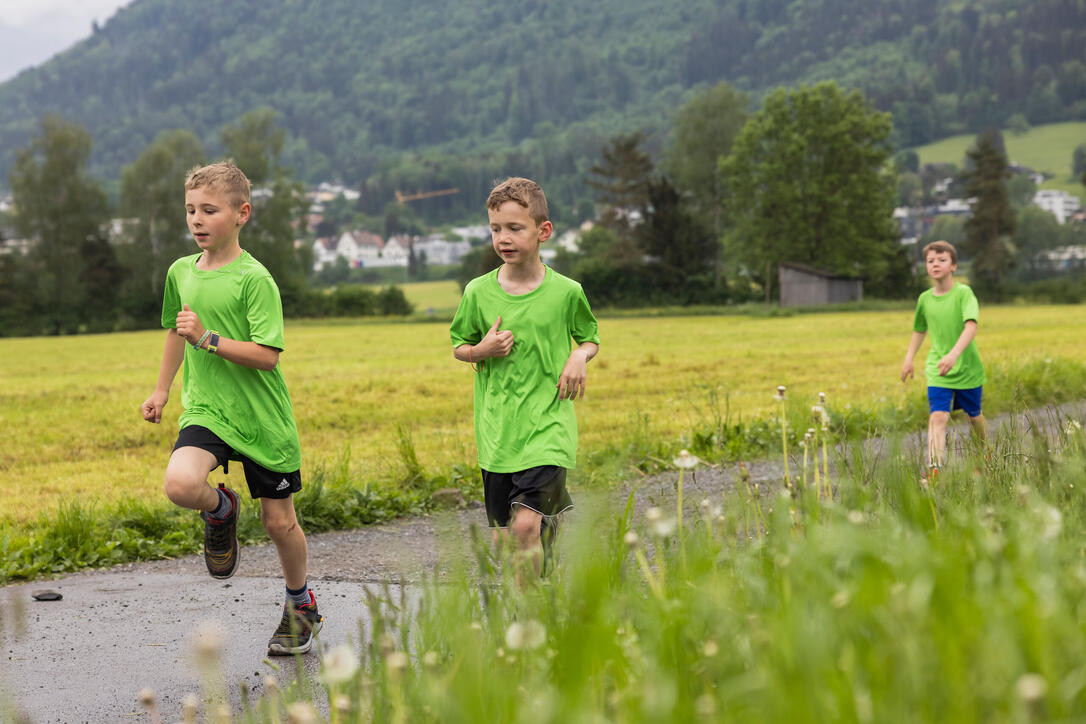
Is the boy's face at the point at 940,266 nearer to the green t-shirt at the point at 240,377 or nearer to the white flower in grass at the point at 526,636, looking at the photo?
the green t-shirt at the point at 240,377

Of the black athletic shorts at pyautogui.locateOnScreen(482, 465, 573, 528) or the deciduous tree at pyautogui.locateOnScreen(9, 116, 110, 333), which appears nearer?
the black athletic shorts at pyautogui.locateOnScreen(482, 465, 573, 528)

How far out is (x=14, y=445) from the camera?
15.4 meters

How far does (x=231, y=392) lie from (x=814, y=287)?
71.7 m

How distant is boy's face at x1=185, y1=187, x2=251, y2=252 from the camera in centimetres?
502

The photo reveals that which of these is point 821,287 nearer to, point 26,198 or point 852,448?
point 26,198

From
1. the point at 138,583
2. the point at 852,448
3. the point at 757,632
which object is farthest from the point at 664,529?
the point at 138,583

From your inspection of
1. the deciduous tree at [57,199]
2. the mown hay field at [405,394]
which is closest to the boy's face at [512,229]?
the mown hay field at [405,394]

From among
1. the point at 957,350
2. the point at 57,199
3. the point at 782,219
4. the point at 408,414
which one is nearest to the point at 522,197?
the point at 957,350

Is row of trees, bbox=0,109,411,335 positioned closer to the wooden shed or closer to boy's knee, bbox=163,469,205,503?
the wooden shed

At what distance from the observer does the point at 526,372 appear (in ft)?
16.2

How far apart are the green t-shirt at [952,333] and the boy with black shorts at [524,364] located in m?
4.92

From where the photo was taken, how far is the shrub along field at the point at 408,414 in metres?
8.12

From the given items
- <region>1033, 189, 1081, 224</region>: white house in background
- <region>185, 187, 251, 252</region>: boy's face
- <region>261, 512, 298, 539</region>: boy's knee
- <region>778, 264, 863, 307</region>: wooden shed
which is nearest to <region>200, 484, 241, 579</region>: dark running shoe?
<region>261, 512, 298, 539</region>: boy's knee

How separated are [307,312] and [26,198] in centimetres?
2593
